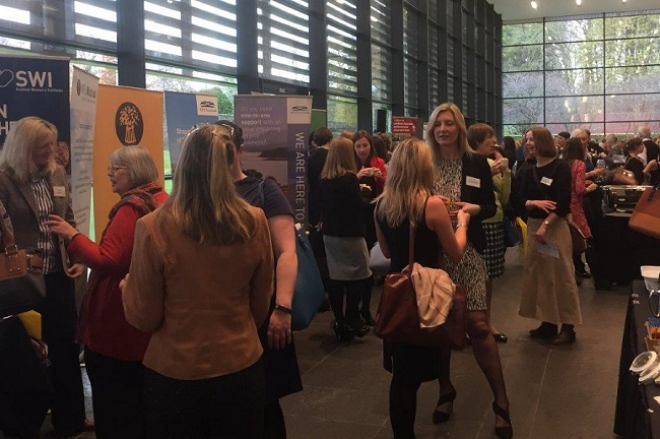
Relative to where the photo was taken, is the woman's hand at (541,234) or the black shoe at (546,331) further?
the black shoe at (546,331)

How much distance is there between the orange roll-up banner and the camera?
404cm

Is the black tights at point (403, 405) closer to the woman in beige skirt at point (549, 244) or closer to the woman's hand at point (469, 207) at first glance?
the woman's hand at point (469, 207)

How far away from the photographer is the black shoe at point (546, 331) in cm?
466

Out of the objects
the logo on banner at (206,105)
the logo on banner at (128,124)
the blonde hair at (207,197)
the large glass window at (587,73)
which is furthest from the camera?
the large glass window at (587,73)

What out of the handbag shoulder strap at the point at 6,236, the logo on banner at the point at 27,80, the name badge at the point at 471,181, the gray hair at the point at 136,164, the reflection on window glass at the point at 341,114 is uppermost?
the reflection on window glass at the point at 341,114

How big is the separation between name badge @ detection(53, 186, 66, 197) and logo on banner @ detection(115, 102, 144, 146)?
1166 millimetres

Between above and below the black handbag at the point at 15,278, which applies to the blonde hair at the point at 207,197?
above

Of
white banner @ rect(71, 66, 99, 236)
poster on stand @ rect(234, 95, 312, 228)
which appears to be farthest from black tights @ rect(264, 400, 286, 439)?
poster on stand @ rect(234, 95, 312, 228)

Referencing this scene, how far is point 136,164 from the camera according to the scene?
2.49 meters

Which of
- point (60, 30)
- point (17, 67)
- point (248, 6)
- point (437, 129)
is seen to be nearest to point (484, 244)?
point (437, 129)

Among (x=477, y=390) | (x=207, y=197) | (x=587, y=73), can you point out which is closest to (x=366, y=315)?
(x=477, y=390)

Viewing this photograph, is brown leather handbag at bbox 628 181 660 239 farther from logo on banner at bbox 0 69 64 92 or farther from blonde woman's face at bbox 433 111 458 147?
logo on banner at bbox 0 69 64 92

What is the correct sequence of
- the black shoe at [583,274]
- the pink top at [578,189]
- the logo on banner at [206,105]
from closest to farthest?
the logo on banner at [206,105] < the pink top at [578,189] < the black shoe at [583,274]

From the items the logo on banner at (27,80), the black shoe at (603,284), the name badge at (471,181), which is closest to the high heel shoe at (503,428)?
the name badge at (471,181)
